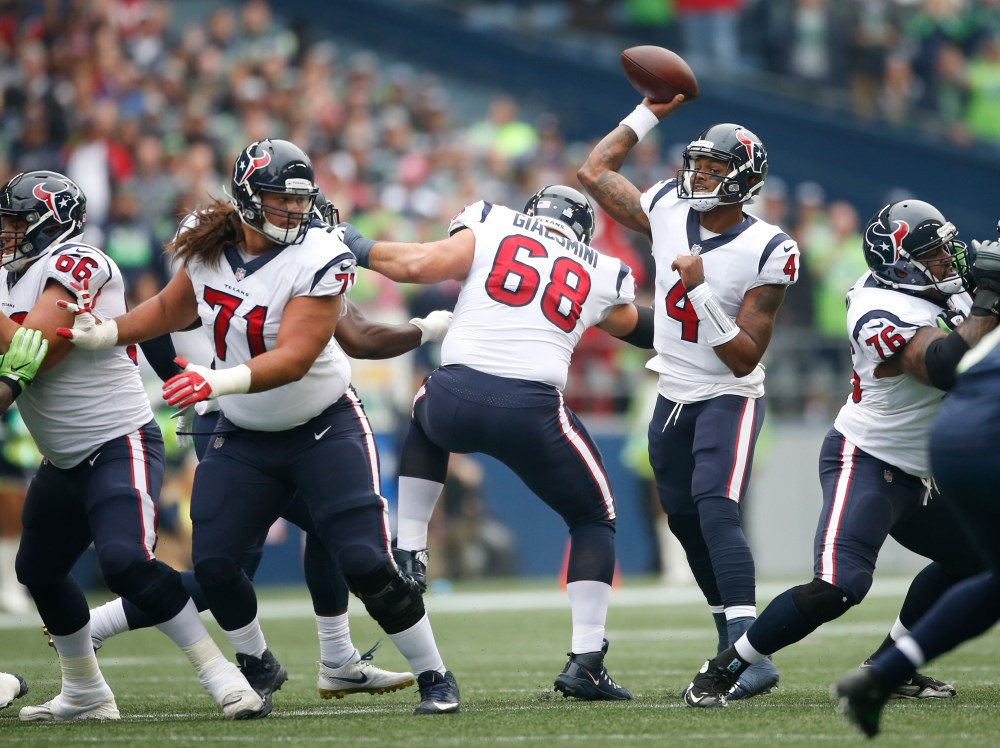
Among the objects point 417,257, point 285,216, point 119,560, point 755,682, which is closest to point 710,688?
point 755,682

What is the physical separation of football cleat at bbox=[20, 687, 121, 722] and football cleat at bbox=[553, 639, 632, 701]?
65.3 inches

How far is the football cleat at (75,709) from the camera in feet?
18.1

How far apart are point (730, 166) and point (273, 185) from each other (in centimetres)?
187

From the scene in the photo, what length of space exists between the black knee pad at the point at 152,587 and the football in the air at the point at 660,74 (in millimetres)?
3022

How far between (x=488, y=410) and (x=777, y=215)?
30.3 ft

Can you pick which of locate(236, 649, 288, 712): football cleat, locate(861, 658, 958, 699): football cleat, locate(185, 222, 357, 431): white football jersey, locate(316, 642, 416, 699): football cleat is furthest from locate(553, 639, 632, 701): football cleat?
locate(185, 222, 357, 431): white football jersey

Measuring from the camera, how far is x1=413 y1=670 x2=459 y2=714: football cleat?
17.6 ft

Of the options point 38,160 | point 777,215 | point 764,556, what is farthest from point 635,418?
point 38,160

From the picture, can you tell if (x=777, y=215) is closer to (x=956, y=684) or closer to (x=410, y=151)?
(x=410, y=151)

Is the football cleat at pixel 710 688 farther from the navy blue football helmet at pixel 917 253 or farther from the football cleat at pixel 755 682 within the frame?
the navy blue football helmet at pixel 917 253

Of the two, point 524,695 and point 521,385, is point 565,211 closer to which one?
point 521,385

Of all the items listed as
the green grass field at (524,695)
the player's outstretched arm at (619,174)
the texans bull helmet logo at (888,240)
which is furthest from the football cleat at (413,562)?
the texans bull helmet logo at (888,240)

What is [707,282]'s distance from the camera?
5973 millimetres

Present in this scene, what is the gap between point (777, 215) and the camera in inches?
565
